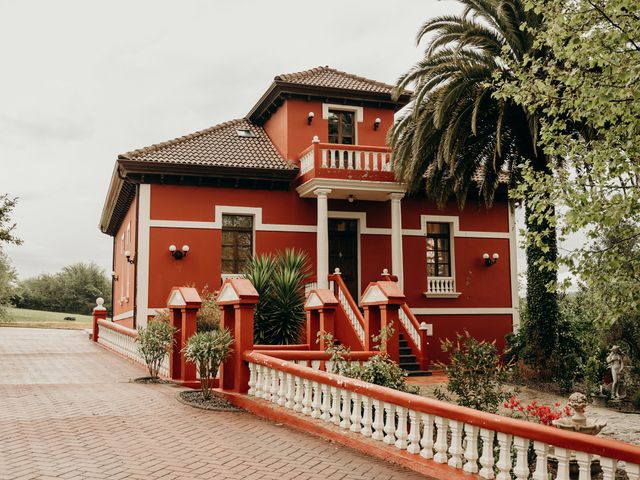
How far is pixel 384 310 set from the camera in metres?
12.4

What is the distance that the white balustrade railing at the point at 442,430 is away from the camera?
526cm

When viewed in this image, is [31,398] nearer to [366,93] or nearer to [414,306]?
[414,306]

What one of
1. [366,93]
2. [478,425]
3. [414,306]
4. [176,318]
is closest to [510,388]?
[414,306]

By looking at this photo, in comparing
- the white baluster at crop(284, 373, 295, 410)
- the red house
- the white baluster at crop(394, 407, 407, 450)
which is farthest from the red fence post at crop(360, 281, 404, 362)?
the red house

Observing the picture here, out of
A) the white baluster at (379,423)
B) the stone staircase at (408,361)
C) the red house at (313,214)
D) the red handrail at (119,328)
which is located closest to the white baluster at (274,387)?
the white baluster at (379,423)

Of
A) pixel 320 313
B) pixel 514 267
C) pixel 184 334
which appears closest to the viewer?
pixel 184 334

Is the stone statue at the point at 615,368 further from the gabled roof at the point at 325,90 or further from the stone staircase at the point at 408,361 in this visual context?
the gabled roof at the point at 325,90

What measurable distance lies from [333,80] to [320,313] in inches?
434

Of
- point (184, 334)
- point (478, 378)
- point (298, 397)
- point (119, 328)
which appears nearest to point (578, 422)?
point (478, 378)

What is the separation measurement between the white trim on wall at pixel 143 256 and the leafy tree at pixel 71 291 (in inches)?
1630

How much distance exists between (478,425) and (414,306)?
1469cm

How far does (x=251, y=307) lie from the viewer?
428 inches

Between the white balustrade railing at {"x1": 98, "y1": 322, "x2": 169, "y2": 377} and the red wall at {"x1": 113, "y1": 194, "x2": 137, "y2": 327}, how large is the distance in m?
0.78

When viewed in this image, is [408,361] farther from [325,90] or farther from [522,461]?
[522,461]
